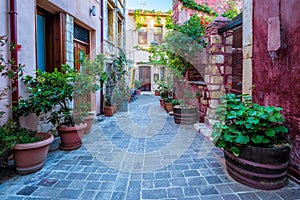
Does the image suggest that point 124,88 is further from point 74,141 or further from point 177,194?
point 177,194

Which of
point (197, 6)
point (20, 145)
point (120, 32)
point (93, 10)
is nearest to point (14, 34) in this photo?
point (20, 145)

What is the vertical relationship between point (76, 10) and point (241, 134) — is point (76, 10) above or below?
above

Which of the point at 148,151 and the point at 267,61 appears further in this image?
the point at 148,151

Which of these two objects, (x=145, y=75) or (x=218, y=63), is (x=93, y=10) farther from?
(x=145, y=75)

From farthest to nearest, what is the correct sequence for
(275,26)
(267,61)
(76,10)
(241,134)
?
1. (76,10)
2. (267,61)
3. (275,26)
4. (241,134)

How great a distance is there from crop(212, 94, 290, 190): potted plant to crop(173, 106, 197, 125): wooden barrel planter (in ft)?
8.11

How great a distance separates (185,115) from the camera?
471 centimetres

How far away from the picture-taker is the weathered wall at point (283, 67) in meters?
2.10

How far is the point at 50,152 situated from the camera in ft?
10.00

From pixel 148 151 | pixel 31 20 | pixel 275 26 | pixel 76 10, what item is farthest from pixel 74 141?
pixel 275 26

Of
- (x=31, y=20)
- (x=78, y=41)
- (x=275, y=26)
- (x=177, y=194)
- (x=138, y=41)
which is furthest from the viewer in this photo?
Result: (x=138, y=41)

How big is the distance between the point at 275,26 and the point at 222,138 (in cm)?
136

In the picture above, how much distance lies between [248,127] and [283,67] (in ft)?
2.72

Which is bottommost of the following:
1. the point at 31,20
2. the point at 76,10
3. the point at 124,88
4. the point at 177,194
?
the point at 177,194
